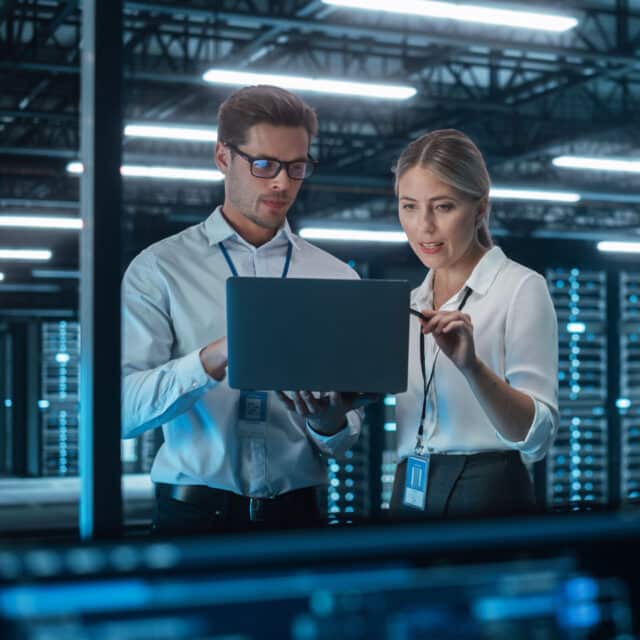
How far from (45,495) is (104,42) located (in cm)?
1398

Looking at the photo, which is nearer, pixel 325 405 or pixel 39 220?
pixel 325 405

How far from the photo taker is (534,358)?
179 centimetres

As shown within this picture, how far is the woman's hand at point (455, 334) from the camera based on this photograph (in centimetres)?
162

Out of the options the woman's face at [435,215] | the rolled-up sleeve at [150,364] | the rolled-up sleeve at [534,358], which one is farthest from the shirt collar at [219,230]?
the rolled-up sleeve at [534,358]

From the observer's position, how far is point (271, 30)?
11.4 metres

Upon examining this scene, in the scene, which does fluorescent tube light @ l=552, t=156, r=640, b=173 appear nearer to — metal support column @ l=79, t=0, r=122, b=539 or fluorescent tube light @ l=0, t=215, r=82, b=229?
fluorescent tube light @ l=0, t=215, r=82, b=229

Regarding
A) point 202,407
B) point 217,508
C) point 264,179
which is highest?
point 264,179

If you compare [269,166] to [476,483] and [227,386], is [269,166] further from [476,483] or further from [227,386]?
[476,483]

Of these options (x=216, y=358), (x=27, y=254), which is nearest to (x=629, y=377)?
(x=216, y=358)

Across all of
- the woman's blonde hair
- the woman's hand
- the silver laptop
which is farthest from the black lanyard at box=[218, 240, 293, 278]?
the silver laptop

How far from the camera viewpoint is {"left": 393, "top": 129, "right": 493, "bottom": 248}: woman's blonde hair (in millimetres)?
1841

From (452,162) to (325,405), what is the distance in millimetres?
488

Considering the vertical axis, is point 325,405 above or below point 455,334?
below

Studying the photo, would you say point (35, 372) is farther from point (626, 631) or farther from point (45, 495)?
point (626, 631)
